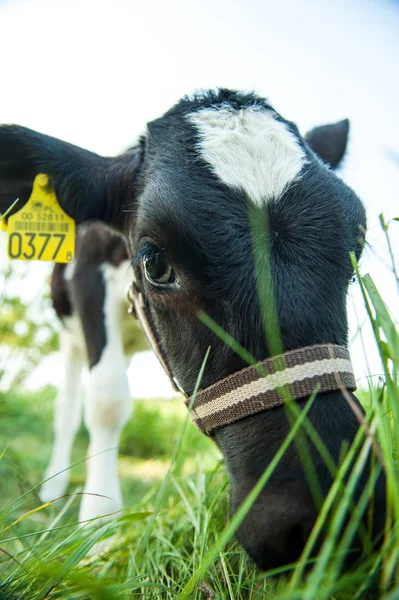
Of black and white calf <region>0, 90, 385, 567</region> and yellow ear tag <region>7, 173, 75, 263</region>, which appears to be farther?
yellow ear tag <region>7, 173, 75, 263</region>

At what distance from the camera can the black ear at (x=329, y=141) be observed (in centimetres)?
303

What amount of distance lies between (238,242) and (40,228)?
3.87 feet

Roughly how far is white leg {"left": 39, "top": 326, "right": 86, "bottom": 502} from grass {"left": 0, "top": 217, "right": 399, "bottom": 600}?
0.21 metres

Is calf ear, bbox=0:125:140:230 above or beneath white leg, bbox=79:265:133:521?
above

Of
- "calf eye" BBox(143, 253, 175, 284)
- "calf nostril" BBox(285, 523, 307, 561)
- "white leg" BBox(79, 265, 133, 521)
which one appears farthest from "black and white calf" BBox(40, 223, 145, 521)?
"calf nostril" BBox(285, 523, 307, 561)

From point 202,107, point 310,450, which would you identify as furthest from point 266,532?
point 202,107

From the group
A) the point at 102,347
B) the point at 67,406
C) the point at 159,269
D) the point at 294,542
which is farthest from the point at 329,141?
the point at 67,406

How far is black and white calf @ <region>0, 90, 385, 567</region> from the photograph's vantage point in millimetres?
1223

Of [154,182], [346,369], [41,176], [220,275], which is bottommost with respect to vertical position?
[346,369]

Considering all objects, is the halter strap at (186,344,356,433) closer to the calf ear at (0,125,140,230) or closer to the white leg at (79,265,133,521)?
the calf ear at (0,125,140,230)

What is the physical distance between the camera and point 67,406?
14.8ft

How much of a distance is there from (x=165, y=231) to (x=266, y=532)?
1.00 meters

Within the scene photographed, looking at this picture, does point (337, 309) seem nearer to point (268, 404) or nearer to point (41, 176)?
point (268, 404)

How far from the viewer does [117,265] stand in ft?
10.6
